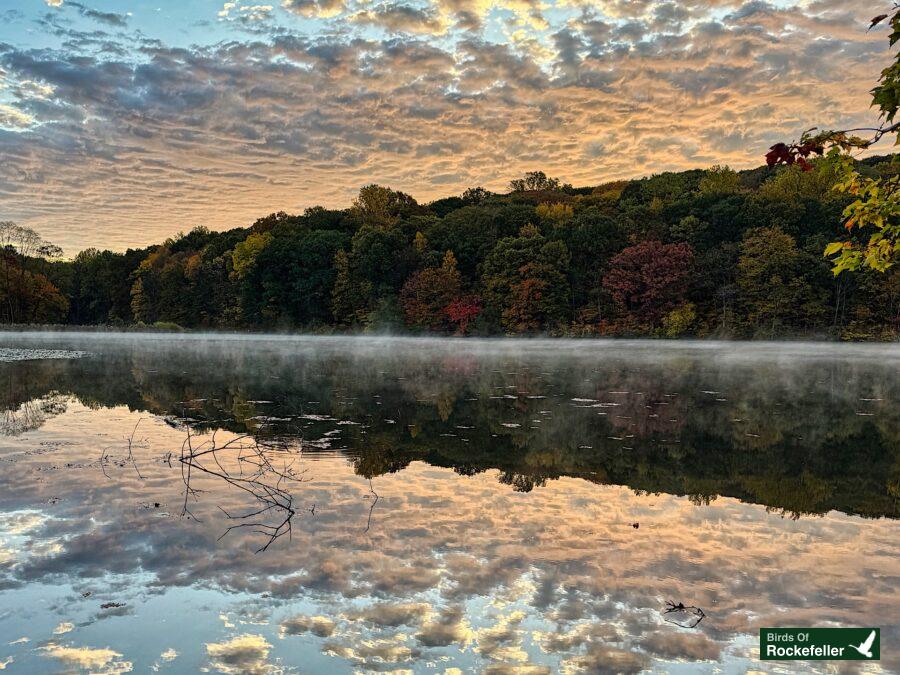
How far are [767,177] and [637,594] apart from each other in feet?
335

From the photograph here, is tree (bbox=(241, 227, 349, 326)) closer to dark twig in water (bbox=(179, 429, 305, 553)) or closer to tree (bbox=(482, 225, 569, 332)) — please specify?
tree (bbox=(482, 225, 569, 332))

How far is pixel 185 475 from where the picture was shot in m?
8.58

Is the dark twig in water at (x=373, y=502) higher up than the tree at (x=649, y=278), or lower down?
lower down

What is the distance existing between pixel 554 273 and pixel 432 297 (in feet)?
51.0

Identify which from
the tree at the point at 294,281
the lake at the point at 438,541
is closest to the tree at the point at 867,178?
the lake at the point at 438,541

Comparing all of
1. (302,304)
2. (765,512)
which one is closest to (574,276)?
(302,304)

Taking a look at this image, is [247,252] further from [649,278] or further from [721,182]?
[721,182]

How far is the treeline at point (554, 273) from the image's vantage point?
63.3m

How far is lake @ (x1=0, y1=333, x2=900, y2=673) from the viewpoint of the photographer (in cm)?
416

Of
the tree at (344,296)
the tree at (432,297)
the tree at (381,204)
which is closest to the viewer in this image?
the tree at (432,297)

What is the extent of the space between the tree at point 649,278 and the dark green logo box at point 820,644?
213ft

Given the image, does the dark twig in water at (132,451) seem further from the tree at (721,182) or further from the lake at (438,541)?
the tree at (721,182)

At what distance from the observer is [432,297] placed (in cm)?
7888

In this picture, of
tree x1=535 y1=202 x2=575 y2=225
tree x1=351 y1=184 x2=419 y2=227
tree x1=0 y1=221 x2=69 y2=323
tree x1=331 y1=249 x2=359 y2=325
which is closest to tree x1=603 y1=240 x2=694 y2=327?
tree x1=535 y1=202 x2=575 y2=225
